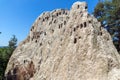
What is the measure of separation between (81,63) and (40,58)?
24.6 feet

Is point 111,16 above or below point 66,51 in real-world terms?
above

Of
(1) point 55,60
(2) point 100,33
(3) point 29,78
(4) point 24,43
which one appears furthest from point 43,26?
(2) point 100,33

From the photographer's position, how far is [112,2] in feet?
122

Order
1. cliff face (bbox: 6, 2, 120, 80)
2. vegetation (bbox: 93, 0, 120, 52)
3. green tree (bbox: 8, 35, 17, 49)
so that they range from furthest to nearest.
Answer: green tree (bbox: 8, 35, 17, 49) < vegetation (bbox: 93, 0, 120, 52) < cliff face (bbox: 6, 2, 120, 80)

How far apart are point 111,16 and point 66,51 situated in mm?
15894

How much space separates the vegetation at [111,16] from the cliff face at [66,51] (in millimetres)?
9357

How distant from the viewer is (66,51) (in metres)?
21.0

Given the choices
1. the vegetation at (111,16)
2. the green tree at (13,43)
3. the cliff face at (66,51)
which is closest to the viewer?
the cliff face at (66,51)

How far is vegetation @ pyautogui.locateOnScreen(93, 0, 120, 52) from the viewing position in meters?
34.0

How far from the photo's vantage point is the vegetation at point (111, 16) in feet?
112

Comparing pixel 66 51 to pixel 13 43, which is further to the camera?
pixel 13 43

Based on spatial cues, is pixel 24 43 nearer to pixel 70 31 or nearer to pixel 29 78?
pixel 29 78

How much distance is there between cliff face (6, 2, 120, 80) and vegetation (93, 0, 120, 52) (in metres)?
9.36

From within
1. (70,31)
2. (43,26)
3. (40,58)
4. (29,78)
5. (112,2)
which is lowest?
(29,78)
